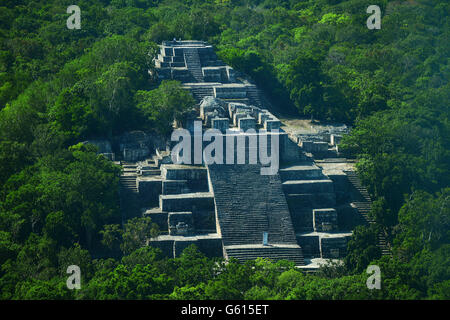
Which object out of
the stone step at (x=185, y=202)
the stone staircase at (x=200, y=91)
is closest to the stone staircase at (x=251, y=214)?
the stone step at (x=185, y=202)

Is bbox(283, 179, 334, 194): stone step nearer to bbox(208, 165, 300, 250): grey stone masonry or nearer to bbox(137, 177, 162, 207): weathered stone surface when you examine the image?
bbox(208, 165, 300, 250): grey stone masonry

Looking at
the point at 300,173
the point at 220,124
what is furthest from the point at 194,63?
the point at 300,173

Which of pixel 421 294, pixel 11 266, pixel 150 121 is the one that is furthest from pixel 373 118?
pixel 11 266

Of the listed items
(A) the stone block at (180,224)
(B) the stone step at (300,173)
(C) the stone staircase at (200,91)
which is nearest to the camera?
(A) the stone block at (180,224)

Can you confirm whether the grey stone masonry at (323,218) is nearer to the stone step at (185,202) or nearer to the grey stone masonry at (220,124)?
the stone step at (185,202)

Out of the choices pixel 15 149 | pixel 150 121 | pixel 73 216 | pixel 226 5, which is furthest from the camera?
pixel 226 5

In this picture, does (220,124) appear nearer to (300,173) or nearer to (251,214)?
(300,173)
